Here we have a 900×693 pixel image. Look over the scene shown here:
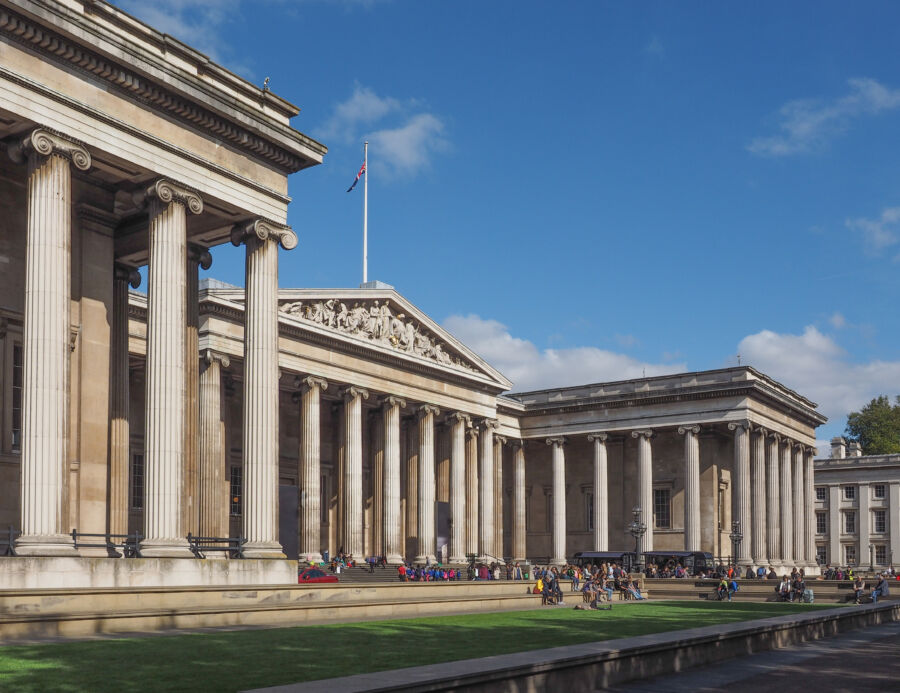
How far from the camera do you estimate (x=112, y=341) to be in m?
29.8

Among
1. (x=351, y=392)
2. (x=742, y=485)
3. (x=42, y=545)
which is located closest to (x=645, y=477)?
(x=742, y=485)

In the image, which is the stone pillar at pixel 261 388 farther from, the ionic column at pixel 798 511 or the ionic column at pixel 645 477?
the ionic column at pixel 798 511

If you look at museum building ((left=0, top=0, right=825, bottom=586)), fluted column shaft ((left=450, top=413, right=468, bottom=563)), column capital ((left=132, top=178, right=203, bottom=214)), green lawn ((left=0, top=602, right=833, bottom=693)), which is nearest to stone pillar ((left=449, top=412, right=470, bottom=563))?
fluted column shaft ((left=450, top=413, right=468, bottom=563))

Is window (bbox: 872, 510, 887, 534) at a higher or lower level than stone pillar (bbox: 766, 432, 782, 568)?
lower

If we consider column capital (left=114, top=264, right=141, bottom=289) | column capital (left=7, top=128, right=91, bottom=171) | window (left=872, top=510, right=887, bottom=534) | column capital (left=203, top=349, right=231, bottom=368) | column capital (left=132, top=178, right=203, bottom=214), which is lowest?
window (left=872, top=510, right=887, bottom=534)

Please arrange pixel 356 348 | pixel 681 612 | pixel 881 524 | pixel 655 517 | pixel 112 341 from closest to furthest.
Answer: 1. pixel 112 341
2. pixel 681 612
3. pixel 356 348
4. pixel 655 517
5. pixel 881 524

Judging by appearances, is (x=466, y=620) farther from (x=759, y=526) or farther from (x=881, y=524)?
(x=881, y=524)

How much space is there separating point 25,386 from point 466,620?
12310 millimetres

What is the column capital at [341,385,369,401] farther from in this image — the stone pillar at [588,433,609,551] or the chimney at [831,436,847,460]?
the chimney at [831,436,847,460]

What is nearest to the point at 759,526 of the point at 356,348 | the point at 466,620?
the point at 356,348

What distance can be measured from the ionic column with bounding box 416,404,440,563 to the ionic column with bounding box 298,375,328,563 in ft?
33.3

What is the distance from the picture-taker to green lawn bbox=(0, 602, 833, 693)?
14070 millimetres

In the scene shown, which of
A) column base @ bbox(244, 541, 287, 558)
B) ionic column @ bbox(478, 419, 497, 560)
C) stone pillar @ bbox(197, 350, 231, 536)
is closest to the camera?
column base @ bbox(244, 541, 287, 558)

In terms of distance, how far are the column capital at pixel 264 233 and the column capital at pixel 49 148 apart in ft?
18.5
